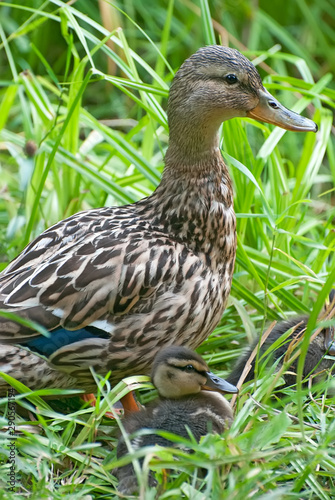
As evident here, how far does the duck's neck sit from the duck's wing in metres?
0.08

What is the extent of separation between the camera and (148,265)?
8.46 feet

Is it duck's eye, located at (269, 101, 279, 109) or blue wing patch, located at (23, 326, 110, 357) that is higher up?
duck's eye, located at (269, 101, 279, 109)

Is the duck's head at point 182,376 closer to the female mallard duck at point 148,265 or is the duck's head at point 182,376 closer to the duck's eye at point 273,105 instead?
the female mallard duck at point 148,265

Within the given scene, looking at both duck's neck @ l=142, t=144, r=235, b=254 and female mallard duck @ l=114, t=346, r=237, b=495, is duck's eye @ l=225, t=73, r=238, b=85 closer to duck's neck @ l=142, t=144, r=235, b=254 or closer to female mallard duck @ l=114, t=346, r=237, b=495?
duck's neck @ l=142, t=144, r=235, b=254

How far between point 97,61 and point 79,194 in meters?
1.95

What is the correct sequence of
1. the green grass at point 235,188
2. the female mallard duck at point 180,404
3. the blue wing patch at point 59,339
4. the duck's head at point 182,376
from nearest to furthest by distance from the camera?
1. the green grass at point 235,188
2. the female mallard duck at point 180,404
3. the duck's head at point 182,376
4. the blue wing patch at point 59,339

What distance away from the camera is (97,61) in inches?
206

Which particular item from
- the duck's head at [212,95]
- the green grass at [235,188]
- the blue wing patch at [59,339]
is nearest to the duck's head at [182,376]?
the green grass at [235,188]

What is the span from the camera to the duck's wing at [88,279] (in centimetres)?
253

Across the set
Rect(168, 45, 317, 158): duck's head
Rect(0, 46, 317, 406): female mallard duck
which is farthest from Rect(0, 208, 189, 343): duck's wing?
Rect(168, 45, 317, 158): duck's head

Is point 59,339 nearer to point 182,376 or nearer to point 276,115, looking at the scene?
point 182,376

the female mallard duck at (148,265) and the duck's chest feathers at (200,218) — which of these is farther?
the duck's chest feathers at (200,218)

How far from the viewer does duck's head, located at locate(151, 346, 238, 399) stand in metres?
2.37

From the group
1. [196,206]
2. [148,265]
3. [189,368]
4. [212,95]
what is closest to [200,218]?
[196,206]
